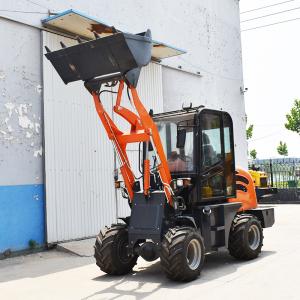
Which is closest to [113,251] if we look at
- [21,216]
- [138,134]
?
[138,134]

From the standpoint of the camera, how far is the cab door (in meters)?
7.85

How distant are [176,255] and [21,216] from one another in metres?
4.84

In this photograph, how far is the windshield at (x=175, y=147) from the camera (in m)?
7.81

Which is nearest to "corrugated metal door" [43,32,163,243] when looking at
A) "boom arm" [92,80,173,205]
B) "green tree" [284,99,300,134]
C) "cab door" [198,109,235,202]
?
"boom arm" [92,80,173,205]

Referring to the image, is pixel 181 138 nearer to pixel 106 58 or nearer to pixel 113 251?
pixel 106 58

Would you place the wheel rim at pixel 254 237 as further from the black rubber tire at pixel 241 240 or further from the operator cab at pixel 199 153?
the operator cab at pixel 199 153

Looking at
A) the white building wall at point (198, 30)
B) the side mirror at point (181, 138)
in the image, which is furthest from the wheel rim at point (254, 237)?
the white building wall at point (198, 30)

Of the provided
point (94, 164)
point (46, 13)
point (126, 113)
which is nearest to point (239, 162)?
point (94, 164)

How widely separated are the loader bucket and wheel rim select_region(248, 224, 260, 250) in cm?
362

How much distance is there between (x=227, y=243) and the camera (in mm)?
8141

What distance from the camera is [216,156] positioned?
820cm

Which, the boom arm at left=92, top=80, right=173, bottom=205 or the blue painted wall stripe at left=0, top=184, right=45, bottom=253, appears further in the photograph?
the blue painted wall stripe at left=0, top=184, right=45, bottom=253

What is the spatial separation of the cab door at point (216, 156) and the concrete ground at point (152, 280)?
1.32 m

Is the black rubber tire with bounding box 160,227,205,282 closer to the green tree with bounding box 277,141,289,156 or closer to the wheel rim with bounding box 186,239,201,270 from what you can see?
the wheel rim with bounding box 186,239,201,270
